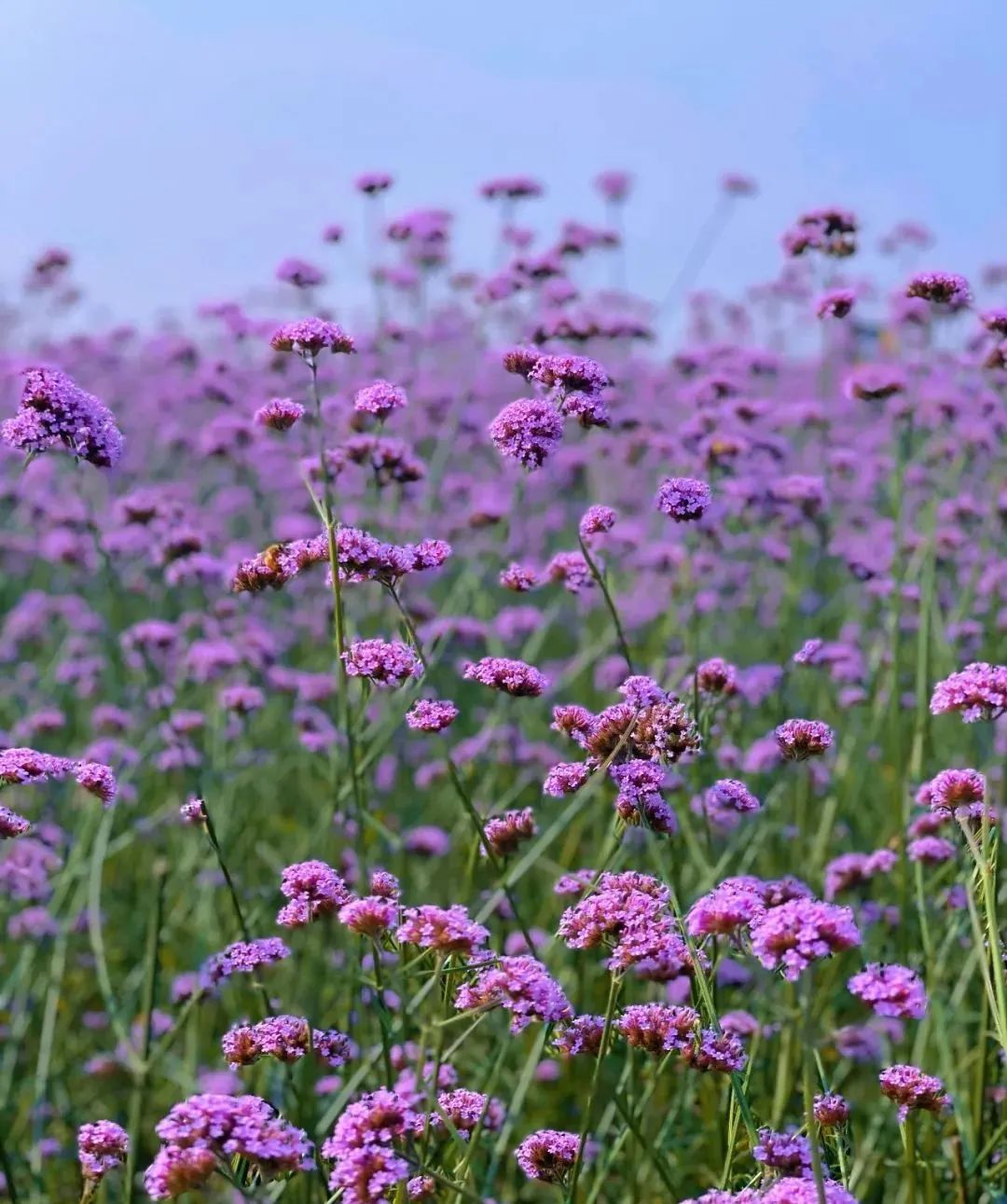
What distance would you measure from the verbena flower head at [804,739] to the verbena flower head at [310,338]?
869 mm

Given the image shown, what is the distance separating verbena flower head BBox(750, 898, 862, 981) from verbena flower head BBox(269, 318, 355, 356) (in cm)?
114

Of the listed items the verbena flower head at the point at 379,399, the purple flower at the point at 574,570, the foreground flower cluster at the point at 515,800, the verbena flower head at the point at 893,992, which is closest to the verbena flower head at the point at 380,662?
the foreground flower cluster at the point at 515,800

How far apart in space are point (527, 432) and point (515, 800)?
2.88 metres

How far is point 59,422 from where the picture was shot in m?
2.05

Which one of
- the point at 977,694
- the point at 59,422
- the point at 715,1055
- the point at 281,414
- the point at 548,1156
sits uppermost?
the point at 281,414

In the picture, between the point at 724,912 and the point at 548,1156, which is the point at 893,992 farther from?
the point at 548,1156

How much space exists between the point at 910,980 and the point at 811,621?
400 cm

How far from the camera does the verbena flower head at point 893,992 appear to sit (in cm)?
149

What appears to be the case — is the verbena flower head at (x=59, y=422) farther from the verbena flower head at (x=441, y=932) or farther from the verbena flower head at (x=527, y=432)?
the verbena flower head at (x=441, y=932)

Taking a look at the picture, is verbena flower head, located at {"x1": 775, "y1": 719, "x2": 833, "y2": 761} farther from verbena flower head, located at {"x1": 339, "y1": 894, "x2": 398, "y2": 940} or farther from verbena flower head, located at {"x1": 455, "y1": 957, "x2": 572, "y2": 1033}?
verbena flower head, located at {"x1": 339, "y1": 894, "x2": 398, "y2": 940}

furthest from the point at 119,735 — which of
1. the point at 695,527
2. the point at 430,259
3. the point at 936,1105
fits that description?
the point at 936,1105

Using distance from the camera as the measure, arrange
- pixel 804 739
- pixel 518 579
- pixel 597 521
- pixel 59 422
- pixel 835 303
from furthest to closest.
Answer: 1. pixel 835 303
2. pixel 518 579
3. pixel 597 521
4. pixel 59 422
5. pixel 804 739

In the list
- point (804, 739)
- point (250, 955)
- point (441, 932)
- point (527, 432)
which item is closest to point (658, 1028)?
point (441, 932)

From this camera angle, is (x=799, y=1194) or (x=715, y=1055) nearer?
(x=799, y=1194)
